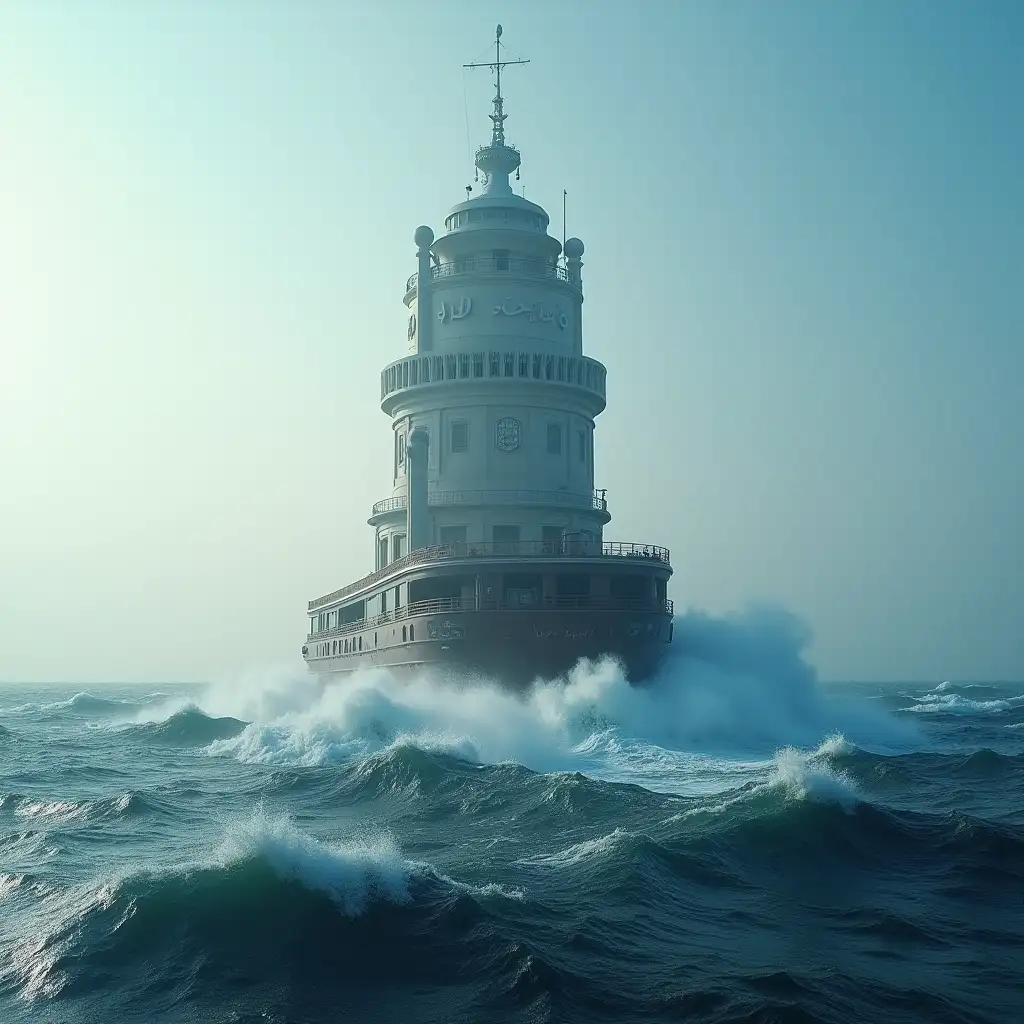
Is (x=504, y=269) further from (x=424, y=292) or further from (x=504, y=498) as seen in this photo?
(x=504, y=498)

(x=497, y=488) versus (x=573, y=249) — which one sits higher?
(x=573, y=249)

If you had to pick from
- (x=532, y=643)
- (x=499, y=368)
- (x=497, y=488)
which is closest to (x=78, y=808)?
(x=532, y=643)

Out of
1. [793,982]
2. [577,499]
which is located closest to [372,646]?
[577,499]

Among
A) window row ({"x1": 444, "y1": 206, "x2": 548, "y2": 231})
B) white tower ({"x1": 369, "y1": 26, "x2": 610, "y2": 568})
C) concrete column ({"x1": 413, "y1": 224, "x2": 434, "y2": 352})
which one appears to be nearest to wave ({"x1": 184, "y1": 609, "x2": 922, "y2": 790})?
white tower ({"x1": 369, "y1": 26, "x2": 610, "y2": 568})

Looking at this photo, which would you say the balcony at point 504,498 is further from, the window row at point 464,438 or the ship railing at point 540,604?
the ship railing at point 540,604

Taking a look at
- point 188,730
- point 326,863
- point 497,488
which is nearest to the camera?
point 326,863

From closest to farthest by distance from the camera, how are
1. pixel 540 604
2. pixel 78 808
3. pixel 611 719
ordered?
pixel 78 808 → pixel 611 719 → pixel 540 604
